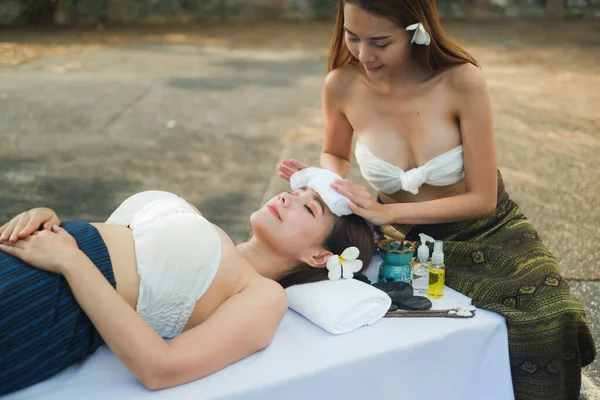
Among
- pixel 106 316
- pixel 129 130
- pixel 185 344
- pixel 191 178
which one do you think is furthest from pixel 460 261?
pixel 129 130

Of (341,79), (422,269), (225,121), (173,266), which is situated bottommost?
(225,121)

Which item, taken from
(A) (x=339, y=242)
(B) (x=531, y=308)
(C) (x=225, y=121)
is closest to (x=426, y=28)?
(A) (x=339, y=242)

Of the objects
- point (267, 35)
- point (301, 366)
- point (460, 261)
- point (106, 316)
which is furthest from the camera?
point (267, 35)

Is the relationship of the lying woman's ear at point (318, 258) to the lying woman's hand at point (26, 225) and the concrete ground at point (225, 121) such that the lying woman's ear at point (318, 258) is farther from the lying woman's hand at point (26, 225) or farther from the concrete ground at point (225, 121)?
the concrete ground at point (225, 121)

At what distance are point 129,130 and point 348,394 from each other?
4.58 meters

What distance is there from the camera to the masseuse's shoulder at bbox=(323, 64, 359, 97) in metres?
2.91

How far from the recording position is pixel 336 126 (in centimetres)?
302

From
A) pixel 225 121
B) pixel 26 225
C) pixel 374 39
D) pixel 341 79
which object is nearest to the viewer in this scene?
pixel 26 225

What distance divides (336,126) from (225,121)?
3.56m

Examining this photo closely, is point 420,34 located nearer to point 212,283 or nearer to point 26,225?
point 212,283

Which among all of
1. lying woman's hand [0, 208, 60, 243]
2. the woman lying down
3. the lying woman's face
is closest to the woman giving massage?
the lying woman's face

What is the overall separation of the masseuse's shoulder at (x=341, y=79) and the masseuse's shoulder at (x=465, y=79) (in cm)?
40

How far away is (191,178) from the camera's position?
17.1ft

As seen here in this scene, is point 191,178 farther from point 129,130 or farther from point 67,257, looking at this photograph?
point 67,257
